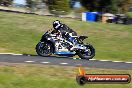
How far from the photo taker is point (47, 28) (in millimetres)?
33250

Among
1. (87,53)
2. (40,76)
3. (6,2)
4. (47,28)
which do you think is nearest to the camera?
(40,76)

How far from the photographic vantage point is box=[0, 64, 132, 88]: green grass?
13977 mm

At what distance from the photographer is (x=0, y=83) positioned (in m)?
13.7

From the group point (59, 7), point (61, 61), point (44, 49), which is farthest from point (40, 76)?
point (59, 7)

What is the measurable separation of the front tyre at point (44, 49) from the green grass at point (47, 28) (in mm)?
3425

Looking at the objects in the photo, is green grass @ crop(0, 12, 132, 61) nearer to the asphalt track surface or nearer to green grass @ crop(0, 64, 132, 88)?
the asphalt track surface

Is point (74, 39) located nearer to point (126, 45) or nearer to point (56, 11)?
point (126, 45)

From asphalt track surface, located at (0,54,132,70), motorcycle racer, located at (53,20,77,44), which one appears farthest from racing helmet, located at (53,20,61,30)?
asphalt track surface, located at (0,54,132,70)

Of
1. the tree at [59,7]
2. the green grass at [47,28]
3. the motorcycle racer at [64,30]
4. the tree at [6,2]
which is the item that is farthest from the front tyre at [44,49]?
the tree at [6,2]

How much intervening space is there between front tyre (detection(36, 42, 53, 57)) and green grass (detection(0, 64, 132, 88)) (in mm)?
3777

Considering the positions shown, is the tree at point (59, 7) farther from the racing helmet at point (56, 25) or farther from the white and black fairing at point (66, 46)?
the racing helmet at point (56, 25)

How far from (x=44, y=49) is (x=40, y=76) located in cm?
608

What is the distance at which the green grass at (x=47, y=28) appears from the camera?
26.2m

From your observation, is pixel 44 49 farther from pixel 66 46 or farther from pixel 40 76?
pixel 40 76
